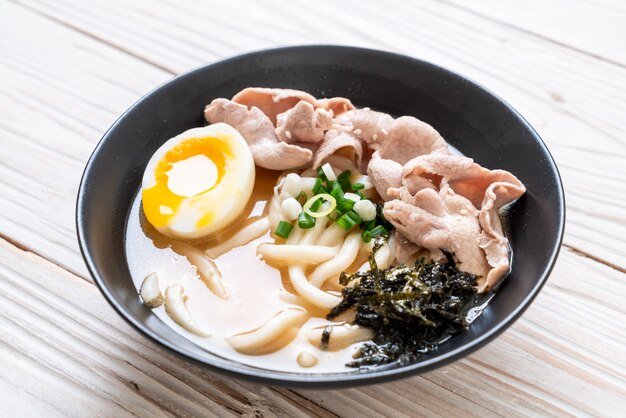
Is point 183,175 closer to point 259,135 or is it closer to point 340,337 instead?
point 259,135

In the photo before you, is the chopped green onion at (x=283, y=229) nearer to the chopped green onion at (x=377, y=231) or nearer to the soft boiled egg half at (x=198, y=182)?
the soft boiled egg half at (x=198, y=182)

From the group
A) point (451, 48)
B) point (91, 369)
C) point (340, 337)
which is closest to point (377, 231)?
point (340, 337)

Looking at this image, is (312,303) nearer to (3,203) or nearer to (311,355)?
(311,355)

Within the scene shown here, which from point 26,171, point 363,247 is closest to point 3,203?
point 26,171

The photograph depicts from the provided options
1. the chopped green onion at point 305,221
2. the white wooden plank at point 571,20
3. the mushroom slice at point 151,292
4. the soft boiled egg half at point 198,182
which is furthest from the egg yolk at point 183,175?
the white wooden plank at point 571,20

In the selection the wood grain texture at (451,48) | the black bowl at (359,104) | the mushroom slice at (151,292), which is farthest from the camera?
the wood grain texture at (451,48)
